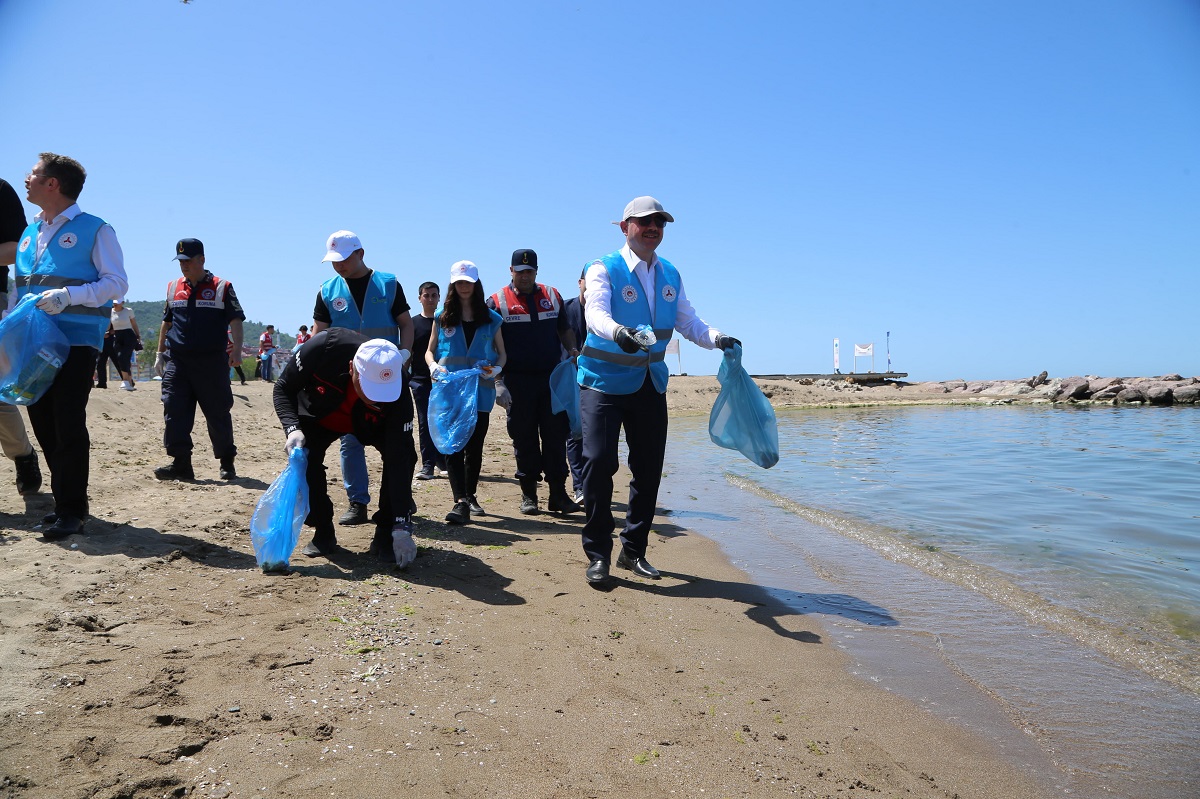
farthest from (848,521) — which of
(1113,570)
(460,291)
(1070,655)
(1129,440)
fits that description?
(1129,440)

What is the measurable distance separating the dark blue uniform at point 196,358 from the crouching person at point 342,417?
247 centimetres

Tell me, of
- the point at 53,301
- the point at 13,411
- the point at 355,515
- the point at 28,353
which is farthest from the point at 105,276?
the point at 355,515

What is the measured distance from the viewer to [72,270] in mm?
4418

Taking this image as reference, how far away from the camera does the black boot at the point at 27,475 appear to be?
16.9 feet

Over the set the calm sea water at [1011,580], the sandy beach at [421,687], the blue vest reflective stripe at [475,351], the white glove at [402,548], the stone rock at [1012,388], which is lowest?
the calm sea water at [1011,580]

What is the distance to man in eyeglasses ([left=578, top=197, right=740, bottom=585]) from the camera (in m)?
4.26

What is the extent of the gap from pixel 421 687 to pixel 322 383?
80.0 inches

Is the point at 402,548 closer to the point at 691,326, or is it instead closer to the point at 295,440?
the point at 295,440

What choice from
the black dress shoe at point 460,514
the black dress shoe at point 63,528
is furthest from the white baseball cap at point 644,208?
the black dress shoe at point 63,528

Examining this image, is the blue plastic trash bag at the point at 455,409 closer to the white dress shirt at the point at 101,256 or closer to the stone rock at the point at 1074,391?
the white dress shirt at the point at 101,256

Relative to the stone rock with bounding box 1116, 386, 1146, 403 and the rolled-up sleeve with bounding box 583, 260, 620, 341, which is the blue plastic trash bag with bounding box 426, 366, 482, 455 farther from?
the stone rock with bounding box 1116, 386, 1146, 403

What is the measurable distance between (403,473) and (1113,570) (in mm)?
4703

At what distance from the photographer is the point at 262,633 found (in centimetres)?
316

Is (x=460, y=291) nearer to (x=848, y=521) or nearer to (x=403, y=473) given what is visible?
(x=403, y=473)
